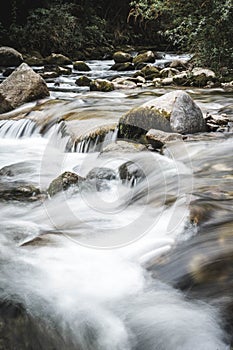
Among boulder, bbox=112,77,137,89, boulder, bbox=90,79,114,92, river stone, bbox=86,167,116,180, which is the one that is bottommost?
river stone, bbox=86,167,116,180

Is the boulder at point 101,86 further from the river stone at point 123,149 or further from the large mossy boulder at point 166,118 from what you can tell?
the river stone at point 123,149

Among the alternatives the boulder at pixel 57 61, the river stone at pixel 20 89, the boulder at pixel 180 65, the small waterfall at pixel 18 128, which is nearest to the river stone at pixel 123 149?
the small waterfall at pixel 18 128

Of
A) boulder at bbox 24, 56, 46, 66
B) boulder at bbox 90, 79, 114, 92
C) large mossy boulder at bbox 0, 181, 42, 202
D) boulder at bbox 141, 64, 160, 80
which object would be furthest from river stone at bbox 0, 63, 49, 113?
boulder at bbox 24, 56, 46, 66

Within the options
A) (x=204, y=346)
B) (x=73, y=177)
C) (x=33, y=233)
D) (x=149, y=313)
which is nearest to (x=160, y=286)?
(x=149, y=313)

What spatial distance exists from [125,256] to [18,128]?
5121 millimetres

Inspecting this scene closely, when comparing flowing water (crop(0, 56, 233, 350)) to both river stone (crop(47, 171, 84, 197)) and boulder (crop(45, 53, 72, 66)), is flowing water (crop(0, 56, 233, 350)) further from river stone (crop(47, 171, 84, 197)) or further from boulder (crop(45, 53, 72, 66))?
boulder (crop(45, 53, 72, 66))

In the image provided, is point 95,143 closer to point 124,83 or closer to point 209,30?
point 209,30

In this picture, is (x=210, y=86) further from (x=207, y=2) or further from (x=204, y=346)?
(x=204, y=346)

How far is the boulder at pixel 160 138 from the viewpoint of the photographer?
5.36m

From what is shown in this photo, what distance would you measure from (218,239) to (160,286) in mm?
613

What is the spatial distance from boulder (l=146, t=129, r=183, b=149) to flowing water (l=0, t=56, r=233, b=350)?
0.16 m

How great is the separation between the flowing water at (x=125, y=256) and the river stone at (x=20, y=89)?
3.34m

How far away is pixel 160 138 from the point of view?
5438mm

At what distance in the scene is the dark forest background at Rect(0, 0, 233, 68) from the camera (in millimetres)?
9445
